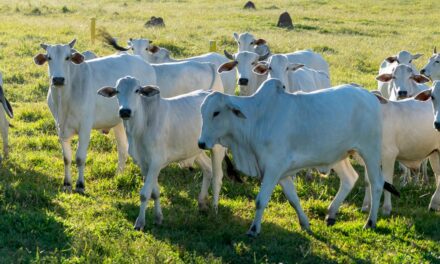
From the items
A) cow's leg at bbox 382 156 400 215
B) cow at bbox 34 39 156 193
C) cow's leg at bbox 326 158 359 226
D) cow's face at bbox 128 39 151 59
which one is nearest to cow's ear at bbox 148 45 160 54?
cow's face at bbox 128 39 151 59

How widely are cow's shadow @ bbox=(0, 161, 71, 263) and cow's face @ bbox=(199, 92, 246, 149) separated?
1.69m

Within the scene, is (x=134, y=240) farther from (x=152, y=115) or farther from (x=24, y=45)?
(x=24, y=45)

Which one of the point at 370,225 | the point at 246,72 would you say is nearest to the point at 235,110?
the point at 370,225

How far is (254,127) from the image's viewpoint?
748cm

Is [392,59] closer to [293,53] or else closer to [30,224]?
[293,53]

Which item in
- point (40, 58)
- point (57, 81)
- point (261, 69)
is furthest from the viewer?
point (261, 69)

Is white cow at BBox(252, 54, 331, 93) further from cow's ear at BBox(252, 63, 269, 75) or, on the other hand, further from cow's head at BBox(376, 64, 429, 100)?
cow's head at BBox(376, 64, 429, 100)

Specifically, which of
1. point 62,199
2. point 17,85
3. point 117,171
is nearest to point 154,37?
point 17,85

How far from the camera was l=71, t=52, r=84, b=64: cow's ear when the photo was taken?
9.23 metres

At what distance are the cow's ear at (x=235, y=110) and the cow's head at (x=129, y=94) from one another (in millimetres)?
940

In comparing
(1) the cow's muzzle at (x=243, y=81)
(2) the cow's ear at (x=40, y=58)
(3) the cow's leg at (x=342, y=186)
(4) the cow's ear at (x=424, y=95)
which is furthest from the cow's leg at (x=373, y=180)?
(2) the cow's ear at (x=40, y=58)

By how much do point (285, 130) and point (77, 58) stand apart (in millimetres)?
3220

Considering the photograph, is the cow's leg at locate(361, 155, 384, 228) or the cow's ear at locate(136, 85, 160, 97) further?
the cow's leg at locate(361, 155, 384, 228)

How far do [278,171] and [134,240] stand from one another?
5.24 feet
